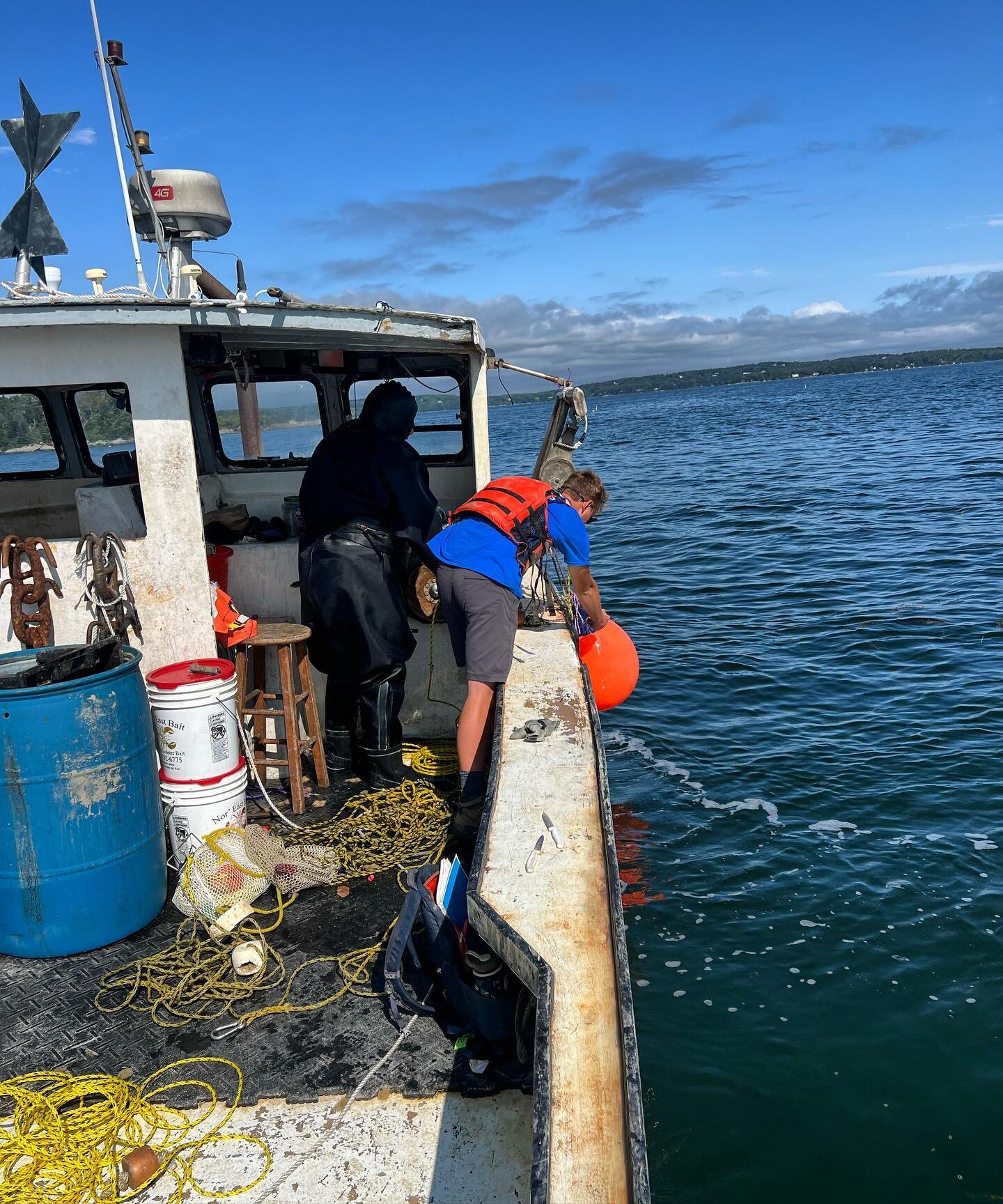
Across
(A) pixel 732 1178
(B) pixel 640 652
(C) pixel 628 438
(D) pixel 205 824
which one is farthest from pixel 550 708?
(C) pixel 628 438

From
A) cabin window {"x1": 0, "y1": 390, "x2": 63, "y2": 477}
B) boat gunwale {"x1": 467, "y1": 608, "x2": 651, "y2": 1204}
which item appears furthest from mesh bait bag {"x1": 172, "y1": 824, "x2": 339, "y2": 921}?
cabin window {"x1": 0, "y1": 390, "x2": 63, "y2": 477}

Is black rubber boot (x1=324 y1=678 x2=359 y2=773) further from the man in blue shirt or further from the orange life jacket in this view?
the orange life jacket

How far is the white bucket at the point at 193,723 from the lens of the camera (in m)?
4.62

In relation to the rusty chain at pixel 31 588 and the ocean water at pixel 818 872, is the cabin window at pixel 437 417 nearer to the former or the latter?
the ocean water at pixel 818 872

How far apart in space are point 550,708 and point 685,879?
2273 mm

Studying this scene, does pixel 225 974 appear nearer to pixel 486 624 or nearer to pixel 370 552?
pixel 486 624

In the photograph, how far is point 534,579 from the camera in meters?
6.66

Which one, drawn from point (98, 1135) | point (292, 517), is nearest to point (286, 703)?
point (292, 517)

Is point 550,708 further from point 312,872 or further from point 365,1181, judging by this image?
point 365,1181

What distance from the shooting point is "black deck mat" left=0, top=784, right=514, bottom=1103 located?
10.8 feet

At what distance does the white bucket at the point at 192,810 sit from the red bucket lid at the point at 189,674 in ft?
1.57

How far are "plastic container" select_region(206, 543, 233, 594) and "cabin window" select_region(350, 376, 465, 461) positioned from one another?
6.57ft

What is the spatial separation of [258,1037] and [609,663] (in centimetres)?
393

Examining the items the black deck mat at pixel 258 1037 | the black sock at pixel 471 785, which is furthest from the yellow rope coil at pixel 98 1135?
the black sock at pixel 471 785
